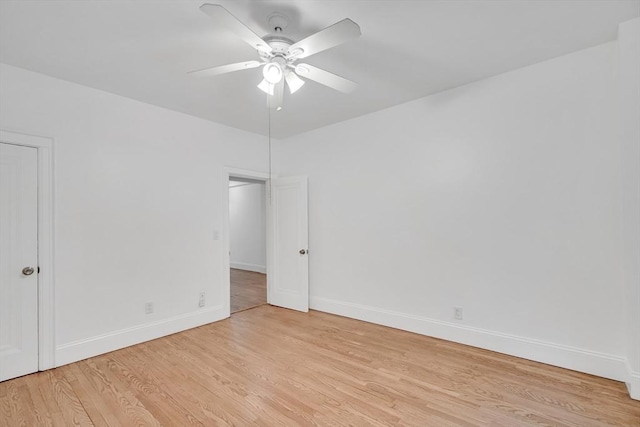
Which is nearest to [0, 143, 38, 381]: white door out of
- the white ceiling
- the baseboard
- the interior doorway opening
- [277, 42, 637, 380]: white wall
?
the white ceiling

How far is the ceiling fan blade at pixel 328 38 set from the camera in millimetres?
1566

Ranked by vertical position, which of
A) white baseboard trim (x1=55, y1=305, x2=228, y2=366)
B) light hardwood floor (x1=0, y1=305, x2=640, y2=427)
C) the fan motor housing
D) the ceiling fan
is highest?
the fan motor housing

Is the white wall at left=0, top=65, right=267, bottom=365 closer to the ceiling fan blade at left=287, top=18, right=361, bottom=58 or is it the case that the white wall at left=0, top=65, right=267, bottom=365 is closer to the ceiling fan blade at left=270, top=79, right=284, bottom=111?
the ceiling fan blade at left=270, top=79, right=284, bottom=111

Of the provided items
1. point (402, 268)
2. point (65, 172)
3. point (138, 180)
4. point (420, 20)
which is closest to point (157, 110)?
point (138, 180)

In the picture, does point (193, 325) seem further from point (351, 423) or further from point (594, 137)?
point (594, 137)

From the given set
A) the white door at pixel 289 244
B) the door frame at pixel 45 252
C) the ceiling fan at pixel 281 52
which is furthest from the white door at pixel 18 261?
the white door at pixel 289 244

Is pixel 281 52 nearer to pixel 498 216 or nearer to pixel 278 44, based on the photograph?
pixel 278 44

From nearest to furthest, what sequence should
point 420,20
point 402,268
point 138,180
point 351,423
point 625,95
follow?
1. point 351,423
2. point 420,20
3. point 625,95
4. point 138,180
5. point 402,268

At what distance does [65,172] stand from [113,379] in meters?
1.97

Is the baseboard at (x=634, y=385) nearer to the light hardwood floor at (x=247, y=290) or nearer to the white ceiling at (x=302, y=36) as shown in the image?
the white ceiling at (x=302, y=36)

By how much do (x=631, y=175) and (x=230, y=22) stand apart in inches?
117

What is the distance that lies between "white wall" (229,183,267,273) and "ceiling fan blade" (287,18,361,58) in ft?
18.9

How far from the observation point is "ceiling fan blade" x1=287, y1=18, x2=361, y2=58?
5.14ft

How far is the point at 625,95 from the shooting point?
219 cm
